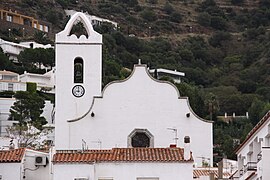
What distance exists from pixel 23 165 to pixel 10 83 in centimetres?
9796

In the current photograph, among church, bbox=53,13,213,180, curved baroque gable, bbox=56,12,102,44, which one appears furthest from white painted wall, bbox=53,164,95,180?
curved baroque gable, bbox=56,12,102,44

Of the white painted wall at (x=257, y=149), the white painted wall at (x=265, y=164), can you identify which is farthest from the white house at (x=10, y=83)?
the white painted wall at (x=265, y=164)

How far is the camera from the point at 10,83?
146 meters

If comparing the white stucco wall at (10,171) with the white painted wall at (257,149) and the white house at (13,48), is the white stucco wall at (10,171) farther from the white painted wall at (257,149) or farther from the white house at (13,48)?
the white house at (13,48)

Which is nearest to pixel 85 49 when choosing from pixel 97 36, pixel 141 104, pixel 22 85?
pixel 97 36

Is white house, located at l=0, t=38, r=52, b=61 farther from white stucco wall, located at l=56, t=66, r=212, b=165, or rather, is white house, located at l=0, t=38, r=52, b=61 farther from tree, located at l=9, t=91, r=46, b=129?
white stucco wall, located at l=56, t=66, r=212, b=165

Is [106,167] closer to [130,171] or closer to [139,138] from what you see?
[130,171]

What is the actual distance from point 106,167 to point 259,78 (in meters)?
149

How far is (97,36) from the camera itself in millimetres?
68438

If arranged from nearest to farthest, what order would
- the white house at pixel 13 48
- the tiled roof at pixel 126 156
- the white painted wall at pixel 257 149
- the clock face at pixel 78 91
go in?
1. the white painted wall at pixel 257 149
2. the tiled roof at pixel 126 156
3. the clock face at pixel 78 91
4. the white house at pixel 13 48

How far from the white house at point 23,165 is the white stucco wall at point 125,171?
18.3ft

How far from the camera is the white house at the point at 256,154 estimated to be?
4038cm

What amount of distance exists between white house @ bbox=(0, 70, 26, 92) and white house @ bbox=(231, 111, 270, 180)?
312 ft

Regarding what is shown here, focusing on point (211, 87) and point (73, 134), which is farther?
point (211, 87)
